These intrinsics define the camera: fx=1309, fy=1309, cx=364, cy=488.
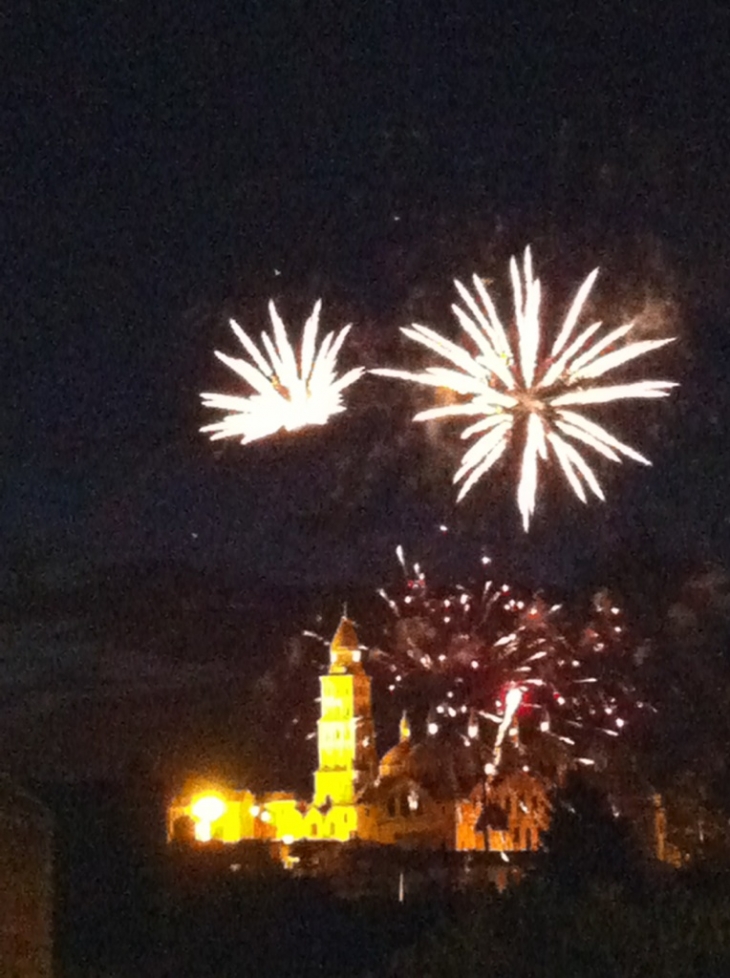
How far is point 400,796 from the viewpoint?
66812 mm

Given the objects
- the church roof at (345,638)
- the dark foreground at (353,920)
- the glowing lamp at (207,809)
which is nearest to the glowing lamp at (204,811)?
the glowing lamp at (207,809)

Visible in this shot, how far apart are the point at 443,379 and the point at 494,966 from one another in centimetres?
826

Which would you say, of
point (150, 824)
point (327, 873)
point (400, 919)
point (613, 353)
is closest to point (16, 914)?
point (613, 353)

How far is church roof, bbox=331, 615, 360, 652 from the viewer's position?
73.6 metres

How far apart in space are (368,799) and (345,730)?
199 inches

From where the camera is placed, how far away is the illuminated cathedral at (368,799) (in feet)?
203

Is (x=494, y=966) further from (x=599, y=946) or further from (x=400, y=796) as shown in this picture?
(x=400, y=796)

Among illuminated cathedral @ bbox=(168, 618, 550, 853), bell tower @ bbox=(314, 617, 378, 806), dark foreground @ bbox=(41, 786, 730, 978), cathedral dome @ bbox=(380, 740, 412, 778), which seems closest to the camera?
dark foreground @ bbox=(41, 786, 730, 978)

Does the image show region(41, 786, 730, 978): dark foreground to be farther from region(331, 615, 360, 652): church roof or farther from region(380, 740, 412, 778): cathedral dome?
region(331, 615, 360, 652): church roof

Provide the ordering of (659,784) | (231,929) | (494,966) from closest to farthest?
(494,966), (231,929), (659,784)

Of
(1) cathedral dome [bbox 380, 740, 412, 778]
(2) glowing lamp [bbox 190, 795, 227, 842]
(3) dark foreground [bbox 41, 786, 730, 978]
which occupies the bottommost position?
(3) dark foreground [bbox 41, 786, 730, 978]

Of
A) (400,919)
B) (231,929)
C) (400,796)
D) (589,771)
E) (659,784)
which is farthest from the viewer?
(400,796)

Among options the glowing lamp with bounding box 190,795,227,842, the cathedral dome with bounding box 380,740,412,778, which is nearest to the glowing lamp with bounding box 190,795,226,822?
the glowing lamp with bounding box 190,795,227,842

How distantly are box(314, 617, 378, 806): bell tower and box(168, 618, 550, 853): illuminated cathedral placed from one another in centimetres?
6
